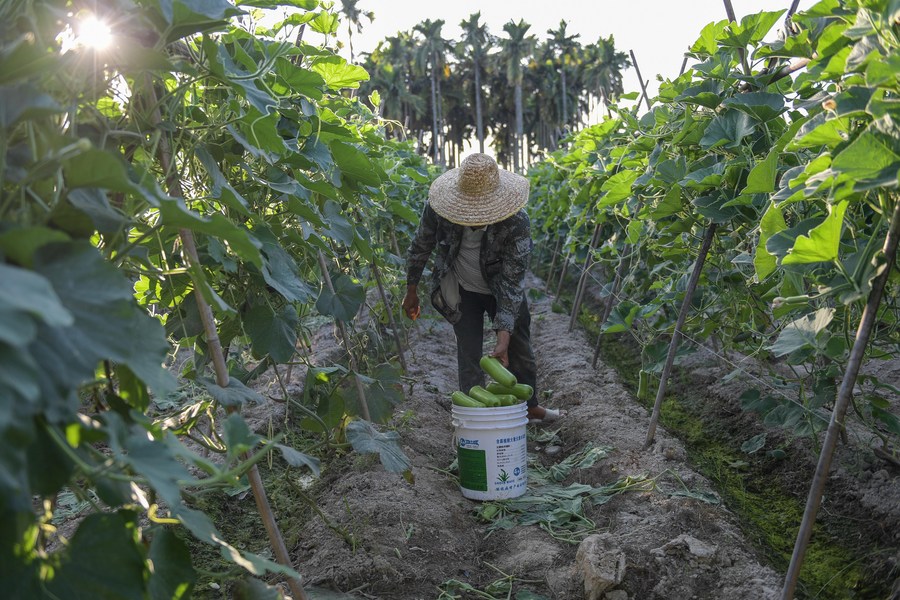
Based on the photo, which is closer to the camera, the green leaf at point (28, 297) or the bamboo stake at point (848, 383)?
the green leaf at point (28, 297)

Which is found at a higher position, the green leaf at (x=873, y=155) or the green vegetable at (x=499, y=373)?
the green leaf at (x=873, y=155)

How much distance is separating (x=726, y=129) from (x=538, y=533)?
5.48 feet

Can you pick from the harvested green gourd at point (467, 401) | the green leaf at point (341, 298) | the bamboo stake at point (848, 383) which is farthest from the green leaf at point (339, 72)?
the bamboo stake at point (848, 383)

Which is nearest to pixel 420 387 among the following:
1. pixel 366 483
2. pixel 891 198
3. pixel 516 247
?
pixel 516 247

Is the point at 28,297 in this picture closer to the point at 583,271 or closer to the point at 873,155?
the point at 873,155

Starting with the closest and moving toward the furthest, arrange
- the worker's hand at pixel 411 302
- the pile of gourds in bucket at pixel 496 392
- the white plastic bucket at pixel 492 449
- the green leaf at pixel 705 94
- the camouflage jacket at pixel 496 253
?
1. the green leaf at pixel 705 94
2. the white plastic bucket at pixel 492 449
3. the pile of gourds in bucket at pixel 496 392
4. the camouflage jacket at pixel 496 253
5. the worker's hand at pixel 411 302

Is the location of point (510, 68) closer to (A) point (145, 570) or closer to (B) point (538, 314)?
(B) point (538, 314)

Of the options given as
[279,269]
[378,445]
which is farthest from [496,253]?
[279,269]

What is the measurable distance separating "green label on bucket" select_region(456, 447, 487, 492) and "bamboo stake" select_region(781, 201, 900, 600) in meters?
1.54

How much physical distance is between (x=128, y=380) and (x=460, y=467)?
2356mm

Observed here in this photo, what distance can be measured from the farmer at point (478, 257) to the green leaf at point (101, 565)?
289 centimetres

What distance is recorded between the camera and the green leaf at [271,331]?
7.42 feet

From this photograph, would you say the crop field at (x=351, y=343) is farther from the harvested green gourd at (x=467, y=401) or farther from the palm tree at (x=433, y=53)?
the palm tree at (x=433, y=53)

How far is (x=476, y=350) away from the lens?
14.1 ft
